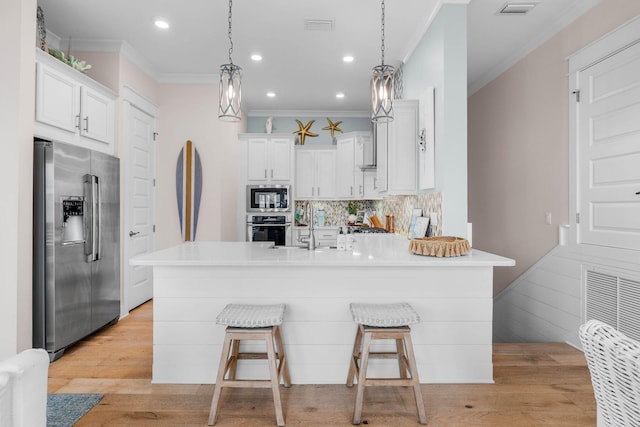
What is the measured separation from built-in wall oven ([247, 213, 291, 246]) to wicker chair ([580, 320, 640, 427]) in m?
5.11

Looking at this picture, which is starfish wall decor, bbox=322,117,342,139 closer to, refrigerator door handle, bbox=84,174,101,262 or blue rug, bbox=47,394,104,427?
refrigerator door handle, bbox=84,174,101,262

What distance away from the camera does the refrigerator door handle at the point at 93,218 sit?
3.21m

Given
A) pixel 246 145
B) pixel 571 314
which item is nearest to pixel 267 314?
pixel 571 314

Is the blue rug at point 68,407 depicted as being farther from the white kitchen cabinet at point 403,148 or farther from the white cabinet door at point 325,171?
the white cabinet door at point 325,171

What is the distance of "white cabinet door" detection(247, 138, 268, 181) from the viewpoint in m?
6.05

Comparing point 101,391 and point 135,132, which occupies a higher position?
point 135,132

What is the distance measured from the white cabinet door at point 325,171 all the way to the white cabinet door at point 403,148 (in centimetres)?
267

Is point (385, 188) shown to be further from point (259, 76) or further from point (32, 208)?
point (32, 208)

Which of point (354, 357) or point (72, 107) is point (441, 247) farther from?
point (72, 107)

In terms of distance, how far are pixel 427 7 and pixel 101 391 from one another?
3.77 meters

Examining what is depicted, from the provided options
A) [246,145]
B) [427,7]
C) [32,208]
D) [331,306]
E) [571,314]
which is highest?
[427,7]

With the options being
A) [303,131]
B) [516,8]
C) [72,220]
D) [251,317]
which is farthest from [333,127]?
[251,317]

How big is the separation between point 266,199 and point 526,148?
3633mm

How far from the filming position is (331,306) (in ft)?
7.93
